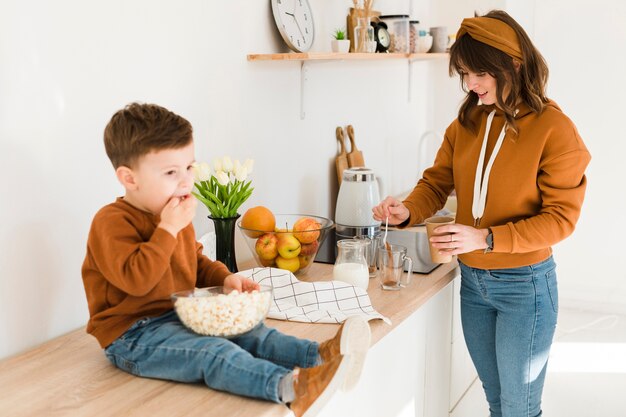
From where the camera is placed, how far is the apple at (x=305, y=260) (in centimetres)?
190

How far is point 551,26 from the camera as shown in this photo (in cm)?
369

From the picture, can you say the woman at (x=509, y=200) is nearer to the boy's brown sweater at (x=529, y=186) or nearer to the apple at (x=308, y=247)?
the boy's brown sweater at (x=529, y=186)

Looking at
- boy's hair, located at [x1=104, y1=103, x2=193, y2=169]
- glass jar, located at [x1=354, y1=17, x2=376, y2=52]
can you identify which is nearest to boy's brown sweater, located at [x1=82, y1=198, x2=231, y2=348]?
boy's hair, located at [x1=104, y1=103, x2=193, y2=169]

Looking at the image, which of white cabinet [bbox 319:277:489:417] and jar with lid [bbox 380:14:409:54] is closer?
white cabinet [bbox 319:277:489:417]

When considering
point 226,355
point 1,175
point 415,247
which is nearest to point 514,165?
point 415,247

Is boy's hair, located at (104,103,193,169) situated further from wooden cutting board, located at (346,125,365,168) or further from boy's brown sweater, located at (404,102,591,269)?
wooden cutting board, located at (346,125,365,168)

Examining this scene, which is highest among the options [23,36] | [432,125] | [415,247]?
[23,36]

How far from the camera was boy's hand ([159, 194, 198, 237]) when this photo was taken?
1.21 meters

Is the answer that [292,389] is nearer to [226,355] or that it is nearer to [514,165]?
[226,355]

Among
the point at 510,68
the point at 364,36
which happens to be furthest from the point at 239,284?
the point at 364,36

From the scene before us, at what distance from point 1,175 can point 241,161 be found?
84 cm

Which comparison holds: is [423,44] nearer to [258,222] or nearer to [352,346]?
[258,222]

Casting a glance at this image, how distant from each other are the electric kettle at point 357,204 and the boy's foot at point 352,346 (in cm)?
109

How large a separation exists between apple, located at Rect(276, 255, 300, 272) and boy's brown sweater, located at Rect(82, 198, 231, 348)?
1.71ft
